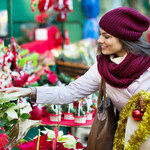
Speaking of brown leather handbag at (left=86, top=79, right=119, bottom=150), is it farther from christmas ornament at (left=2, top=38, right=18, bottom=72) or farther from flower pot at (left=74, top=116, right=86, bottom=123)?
christmas ornament at (left=2, top=38, right=18, bottom=72)

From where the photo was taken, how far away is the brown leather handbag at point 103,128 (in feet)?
6.55

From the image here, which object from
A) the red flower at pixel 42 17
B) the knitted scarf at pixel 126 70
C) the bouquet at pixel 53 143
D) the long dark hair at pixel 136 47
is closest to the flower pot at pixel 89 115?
the knitted scarf at pixel 126 70

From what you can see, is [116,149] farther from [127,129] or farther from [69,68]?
[69,68]

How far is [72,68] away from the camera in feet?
15.7

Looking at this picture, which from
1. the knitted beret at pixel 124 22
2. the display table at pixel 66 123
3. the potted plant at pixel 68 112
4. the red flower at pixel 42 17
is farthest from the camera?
the red flower at pixel 42 17

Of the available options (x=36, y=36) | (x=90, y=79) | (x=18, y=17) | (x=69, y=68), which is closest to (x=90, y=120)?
(x=90, y=79)

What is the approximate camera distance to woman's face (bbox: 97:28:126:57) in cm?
201

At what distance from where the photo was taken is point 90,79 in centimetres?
217

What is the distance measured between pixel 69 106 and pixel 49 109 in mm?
172

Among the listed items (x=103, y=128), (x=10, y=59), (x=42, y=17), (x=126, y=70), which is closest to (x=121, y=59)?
(x=126, y=70)

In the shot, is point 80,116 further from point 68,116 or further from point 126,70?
point 126,70

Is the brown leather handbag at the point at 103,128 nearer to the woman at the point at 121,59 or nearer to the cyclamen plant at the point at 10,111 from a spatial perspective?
the woman at the point at 121,59

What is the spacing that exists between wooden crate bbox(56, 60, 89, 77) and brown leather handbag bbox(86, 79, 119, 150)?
235 cm

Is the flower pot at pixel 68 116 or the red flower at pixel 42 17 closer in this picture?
the flower pot at pixel 68 116
